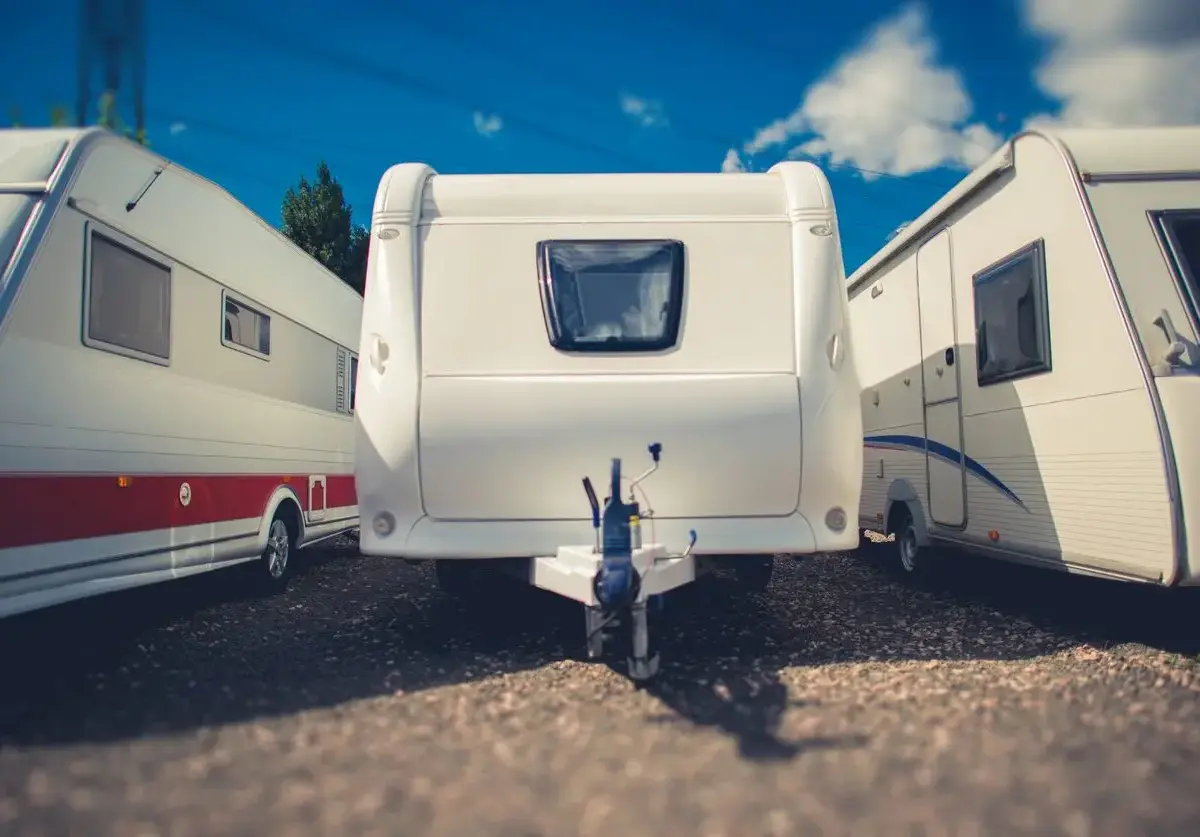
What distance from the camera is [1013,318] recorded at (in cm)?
540

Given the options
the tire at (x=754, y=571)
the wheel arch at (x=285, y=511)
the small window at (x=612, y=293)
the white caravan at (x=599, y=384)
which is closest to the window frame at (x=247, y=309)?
the wheel arch at (x=285, y=511)

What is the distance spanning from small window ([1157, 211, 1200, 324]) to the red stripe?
5.55 metres

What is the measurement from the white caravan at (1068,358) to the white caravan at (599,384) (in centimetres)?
124

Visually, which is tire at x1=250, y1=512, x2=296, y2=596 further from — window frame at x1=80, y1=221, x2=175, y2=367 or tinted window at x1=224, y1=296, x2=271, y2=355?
window frame at x1=80, y1=221, x2=175, y2=367

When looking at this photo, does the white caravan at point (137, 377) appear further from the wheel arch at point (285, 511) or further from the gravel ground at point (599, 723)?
the gravel ground at point (599, 723)

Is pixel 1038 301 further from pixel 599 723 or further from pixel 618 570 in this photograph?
pixel 599 723

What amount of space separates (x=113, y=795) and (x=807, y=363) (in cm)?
339

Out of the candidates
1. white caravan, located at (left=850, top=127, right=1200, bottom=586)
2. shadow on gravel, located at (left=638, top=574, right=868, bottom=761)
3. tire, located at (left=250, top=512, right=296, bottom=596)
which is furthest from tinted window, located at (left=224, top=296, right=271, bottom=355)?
white caravan, located at (left=850, top=127, right=1200, bottom=586)

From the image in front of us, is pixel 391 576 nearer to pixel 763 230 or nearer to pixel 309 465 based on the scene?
pixel 309 465

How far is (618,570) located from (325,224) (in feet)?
67.3

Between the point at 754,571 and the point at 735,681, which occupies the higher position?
the point at 754,571

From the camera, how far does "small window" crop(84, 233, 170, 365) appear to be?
15.8 ft

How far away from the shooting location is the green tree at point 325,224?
22.2m

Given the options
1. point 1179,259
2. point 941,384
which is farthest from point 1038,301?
point 941,384
